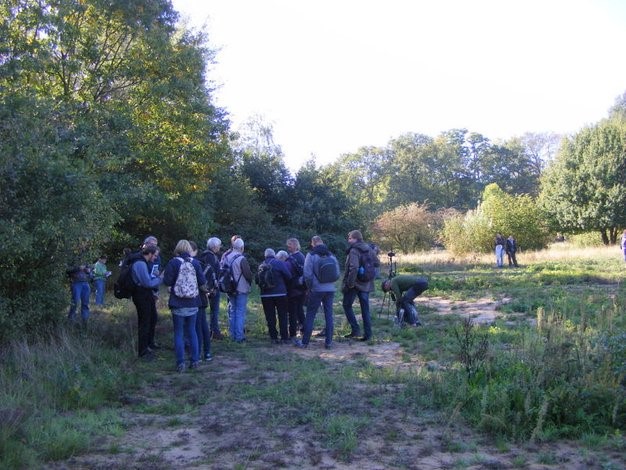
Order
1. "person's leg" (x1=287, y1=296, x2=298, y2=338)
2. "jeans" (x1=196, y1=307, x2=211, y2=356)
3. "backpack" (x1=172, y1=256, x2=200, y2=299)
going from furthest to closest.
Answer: "person's leg" (x1=287, y1=296, x2=298, y2=338) → "jeans" (x1=196, y1=307, x2=211, y2=356) → "backpack" (x1=172, y1=256, x2=200, y2=299)

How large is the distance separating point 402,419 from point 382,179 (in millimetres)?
66889

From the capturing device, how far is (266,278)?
9.88 meters

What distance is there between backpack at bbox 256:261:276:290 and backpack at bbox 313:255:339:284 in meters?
0.81

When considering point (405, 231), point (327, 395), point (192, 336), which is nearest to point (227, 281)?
point (192, 336)

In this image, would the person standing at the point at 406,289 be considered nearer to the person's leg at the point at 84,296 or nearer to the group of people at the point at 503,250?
the person's leg at the point at 84,296

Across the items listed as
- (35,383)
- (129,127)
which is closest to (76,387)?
(35,383)

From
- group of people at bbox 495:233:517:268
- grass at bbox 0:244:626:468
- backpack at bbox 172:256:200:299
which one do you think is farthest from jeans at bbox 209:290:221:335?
group of people at bbox 495:233:517:268

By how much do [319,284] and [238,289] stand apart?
1438 mm

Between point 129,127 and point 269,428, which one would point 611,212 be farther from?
point 269,428

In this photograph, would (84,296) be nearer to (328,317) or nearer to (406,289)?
(328,317)

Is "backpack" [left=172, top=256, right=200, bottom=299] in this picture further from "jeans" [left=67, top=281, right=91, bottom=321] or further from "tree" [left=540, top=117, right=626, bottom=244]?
"tree" [left=540, top=117, right=626, bottom=244]

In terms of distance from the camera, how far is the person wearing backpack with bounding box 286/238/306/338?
10.3 meters

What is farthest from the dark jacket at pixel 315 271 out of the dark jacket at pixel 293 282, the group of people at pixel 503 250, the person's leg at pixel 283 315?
the group of people at pixel 503 250

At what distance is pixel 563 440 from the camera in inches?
201
